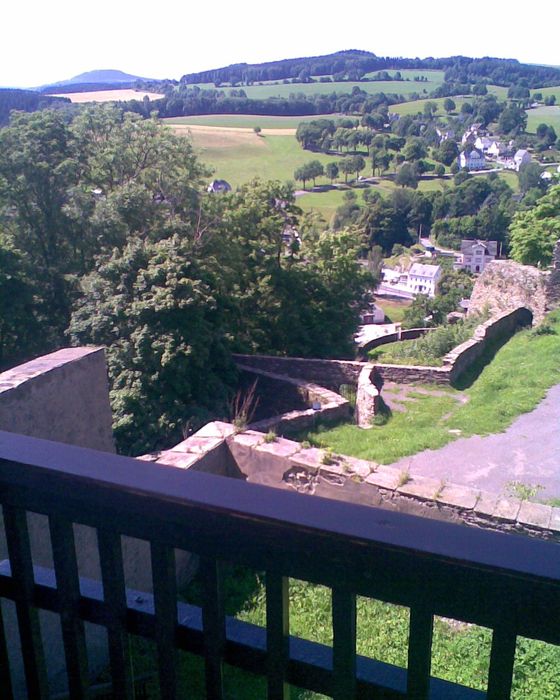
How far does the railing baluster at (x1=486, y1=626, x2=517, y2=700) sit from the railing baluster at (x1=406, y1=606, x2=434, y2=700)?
0.35ft

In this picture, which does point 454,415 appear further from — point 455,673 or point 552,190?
point 552,190

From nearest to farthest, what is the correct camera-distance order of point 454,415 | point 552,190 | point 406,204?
1. point 454,415
2. point 552,190
3. point 406,204

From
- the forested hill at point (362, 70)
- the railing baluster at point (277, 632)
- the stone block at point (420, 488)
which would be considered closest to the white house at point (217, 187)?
the stone block at point (420, 488)

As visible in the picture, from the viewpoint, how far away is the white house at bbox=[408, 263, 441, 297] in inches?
2239

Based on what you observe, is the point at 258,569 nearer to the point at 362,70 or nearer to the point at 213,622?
the point at 213,622

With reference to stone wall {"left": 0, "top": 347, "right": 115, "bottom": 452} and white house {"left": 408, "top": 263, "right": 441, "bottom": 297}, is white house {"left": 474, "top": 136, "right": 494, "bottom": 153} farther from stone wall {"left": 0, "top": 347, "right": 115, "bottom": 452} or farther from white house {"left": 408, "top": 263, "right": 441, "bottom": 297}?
stone wall {"left": 0, "top": 347, "right": 115, "bottom": 452}

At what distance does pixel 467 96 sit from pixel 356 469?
13381 centimetres

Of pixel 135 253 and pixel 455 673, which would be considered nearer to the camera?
pixel 455 673

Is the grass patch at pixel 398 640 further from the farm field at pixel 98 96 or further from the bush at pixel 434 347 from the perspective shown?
the farm field at pixel 98 96

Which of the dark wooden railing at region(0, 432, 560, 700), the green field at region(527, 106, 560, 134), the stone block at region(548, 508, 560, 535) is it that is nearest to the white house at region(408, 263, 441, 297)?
the stone block at region(548, 508, 560, 535)

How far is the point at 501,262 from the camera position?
64.4ft

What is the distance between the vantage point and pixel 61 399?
5113 millimetres

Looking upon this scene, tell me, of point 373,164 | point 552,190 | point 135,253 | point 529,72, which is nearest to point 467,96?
point 529,72

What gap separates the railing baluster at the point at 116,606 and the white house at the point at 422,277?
183 feet
